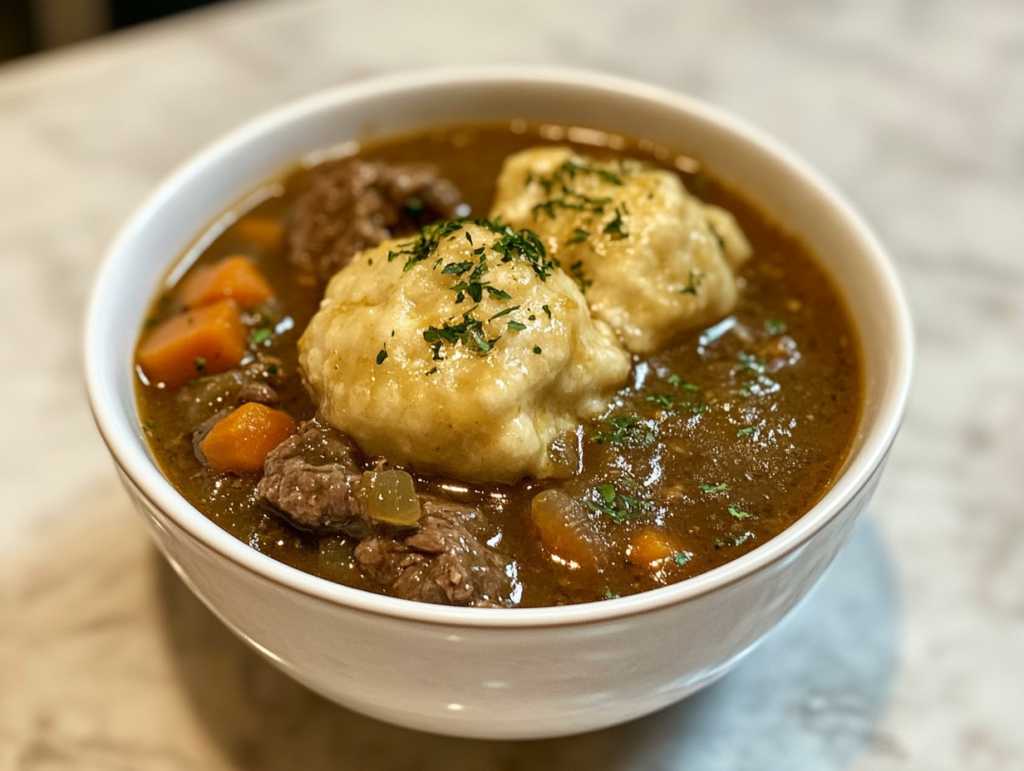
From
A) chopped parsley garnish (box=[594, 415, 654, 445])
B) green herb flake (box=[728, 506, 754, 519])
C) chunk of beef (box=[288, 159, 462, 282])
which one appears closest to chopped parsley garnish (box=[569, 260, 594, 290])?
chopped parsley garnish (box=[594, 415, 654, 445])

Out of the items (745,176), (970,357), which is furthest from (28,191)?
(970,357)

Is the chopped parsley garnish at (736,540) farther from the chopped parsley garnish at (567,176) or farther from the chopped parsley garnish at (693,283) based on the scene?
the chopped parsley garnish at (567,176)

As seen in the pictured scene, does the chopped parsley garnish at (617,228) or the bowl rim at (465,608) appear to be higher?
the chopped parsley garnish at (617,228)

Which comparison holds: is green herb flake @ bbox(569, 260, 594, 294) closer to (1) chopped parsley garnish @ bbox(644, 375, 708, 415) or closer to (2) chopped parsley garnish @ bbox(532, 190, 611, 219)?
(2) chopped parsley garnish @ bbox(532, 190, 611, 219)

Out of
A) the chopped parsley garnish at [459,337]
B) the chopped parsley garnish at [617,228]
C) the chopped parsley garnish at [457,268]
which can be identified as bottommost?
the chopped parsley garnish at [617,228]

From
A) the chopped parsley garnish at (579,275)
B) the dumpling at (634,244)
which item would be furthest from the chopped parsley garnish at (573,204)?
the chopped parsley garnish at (579,275)

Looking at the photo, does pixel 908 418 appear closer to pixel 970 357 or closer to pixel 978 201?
pixel 970 357

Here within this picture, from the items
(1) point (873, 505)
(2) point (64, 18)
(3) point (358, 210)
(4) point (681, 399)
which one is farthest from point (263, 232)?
(2) point (64, 18)
